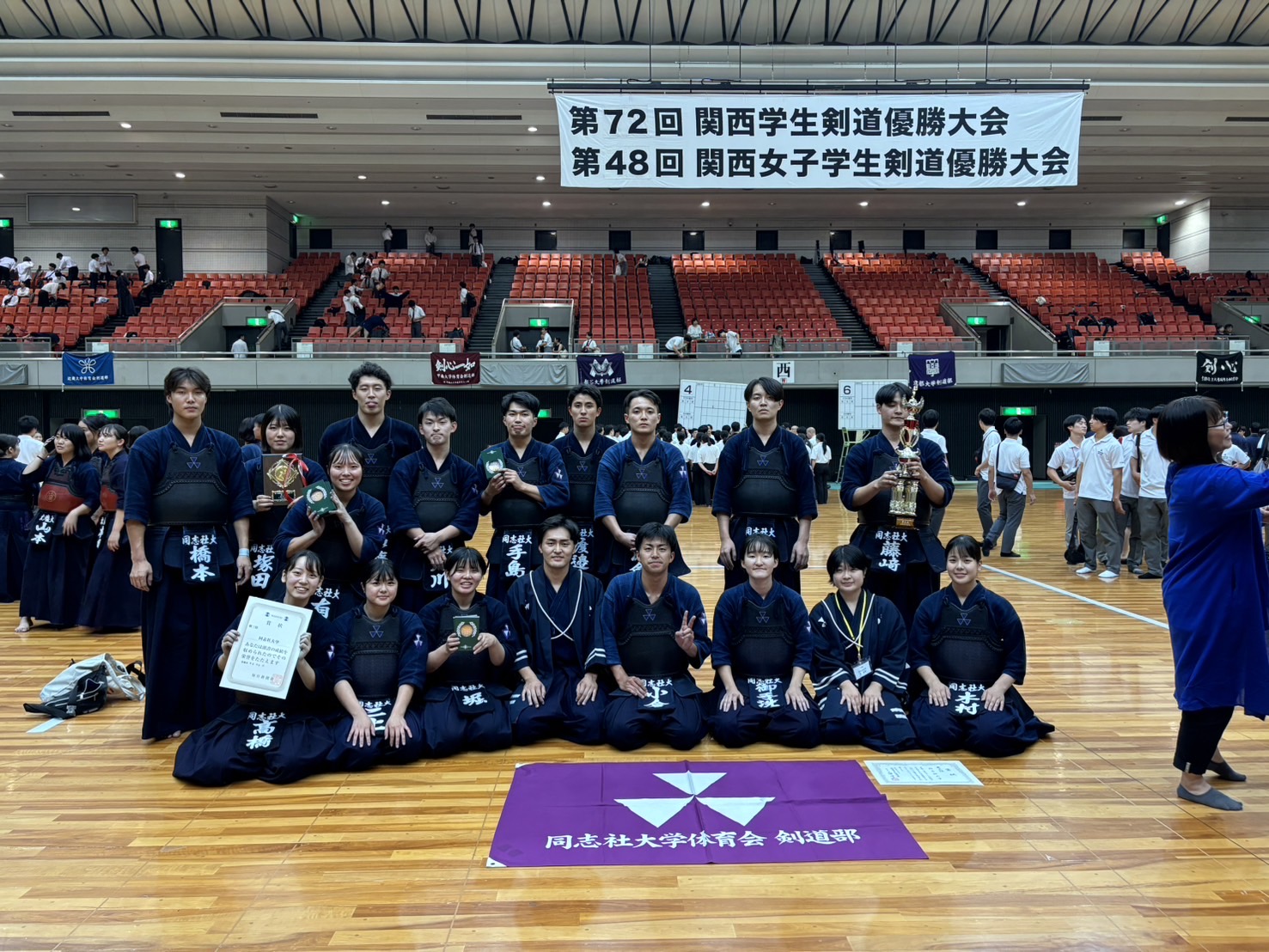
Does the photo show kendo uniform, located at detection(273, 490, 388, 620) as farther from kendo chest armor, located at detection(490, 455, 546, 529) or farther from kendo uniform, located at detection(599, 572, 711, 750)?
kendo uniform, located at detection(599, 572, 711, 750)

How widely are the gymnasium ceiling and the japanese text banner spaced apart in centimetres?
509

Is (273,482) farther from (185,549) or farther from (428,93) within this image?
(428,93)

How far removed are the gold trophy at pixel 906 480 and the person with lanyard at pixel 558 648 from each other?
60.2 inches

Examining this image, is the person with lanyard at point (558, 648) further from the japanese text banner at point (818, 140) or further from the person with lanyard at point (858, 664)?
the japanese text banner at point (818, 140)

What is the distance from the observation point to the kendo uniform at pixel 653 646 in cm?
406

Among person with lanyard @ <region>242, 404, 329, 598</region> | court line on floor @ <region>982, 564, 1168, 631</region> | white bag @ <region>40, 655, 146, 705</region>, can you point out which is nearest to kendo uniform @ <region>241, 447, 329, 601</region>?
person with lanyard @ <region>242, 404, 329, 598</region>

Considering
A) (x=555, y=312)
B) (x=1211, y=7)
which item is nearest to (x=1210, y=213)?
(x=1211, y=7)

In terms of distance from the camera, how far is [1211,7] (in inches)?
597

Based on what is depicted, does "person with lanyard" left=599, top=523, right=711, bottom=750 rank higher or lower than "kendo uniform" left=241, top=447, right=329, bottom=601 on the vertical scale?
lower

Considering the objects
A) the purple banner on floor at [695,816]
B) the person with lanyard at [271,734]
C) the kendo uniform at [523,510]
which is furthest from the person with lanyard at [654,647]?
the person with lanyard at [271,734]

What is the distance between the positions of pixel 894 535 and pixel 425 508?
2393mm

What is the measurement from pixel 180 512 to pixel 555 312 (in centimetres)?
1657

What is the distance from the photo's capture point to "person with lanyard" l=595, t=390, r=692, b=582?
4598 mm

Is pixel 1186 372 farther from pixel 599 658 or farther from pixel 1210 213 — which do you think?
pixel 599 658
